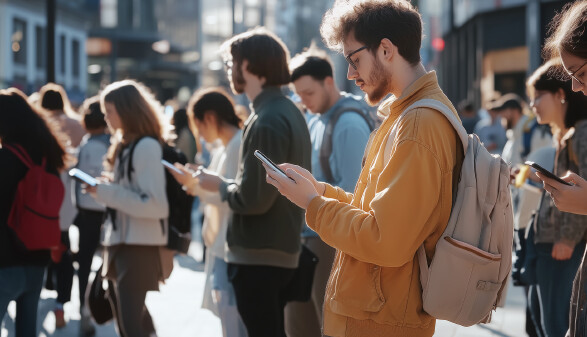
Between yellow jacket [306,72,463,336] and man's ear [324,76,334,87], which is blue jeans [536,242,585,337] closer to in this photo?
man's ear [324,76,334,87]

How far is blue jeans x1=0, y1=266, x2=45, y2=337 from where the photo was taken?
5.60m

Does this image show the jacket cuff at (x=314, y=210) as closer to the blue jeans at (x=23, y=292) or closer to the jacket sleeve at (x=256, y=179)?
the jacket sleeve at (x=256, y=179)

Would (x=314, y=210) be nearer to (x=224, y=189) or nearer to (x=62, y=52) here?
(x=224, y=189)

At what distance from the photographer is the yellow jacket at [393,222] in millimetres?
2941

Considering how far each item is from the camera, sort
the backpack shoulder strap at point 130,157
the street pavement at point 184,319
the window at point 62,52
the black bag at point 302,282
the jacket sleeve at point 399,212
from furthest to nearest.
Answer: the window at point 62,52 → the street pavement at point 184,319 → the backpack shoulder strap at point 130,157 → the black bag at point 302,282 → the jacket sleeve at point 399,212

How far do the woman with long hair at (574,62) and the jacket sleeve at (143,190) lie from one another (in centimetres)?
315

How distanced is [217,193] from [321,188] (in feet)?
7.30

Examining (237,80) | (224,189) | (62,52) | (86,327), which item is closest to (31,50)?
(62,52)

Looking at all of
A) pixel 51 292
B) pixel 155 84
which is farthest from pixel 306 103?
pixel 155 84

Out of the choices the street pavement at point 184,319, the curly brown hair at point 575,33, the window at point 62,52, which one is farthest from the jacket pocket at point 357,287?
the window at point 62,52

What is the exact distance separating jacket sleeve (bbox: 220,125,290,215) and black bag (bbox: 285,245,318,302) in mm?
A: 625

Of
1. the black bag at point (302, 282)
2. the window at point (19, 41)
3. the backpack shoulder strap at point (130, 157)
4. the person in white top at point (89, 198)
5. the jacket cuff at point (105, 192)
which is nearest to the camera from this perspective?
the black bag at point (302, 282)

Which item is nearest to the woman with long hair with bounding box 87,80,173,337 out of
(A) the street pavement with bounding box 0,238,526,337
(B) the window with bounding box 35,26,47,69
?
(A) the street pavement with bounding box 0,238,526,337

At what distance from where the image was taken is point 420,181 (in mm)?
2938
